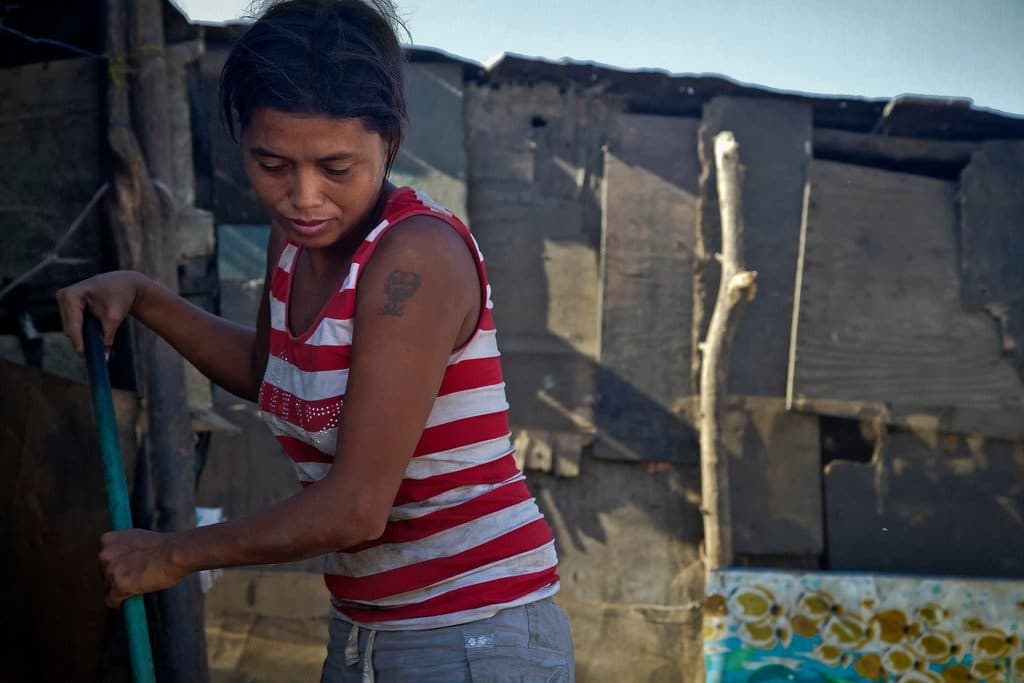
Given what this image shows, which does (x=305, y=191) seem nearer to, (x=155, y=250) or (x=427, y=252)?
(x=427, y=252)

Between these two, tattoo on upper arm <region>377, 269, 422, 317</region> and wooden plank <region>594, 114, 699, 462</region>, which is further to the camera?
wooden plank <region>594, 114, 699, 462</region>

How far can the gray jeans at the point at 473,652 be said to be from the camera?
1604 millimetres

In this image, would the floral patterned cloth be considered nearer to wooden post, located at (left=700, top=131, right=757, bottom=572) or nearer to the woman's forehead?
wooden post, located at (left=700, top=131, right=757, bottom=572)

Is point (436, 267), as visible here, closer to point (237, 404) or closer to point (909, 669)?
point (237, 404)

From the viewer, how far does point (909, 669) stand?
15.8 ft

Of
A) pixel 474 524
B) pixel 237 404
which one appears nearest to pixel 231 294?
pixel 237 404

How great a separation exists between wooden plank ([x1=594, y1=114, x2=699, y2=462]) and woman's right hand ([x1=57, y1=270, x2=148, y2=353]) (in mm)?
3587

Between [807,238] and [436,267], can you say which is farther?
[807,238]

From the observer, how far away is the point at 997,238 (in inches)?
217

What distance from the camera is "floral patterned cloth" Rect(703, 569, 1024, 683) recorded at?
15.7ft

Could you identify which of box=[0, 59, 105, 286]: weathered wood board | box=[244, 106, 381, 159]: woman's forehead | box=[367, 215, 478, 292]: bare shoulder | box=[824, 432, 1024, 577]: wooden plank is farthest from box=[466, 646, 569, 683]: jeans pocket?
box=[824, 432, 1024, 577]: wooden plank

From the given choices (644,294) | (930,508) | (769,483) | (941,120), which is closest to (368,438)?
(644,294)

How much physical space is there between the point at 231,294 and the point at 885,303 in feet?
11.7

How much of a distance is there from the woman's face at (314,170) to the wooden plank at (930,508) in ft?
14.2
